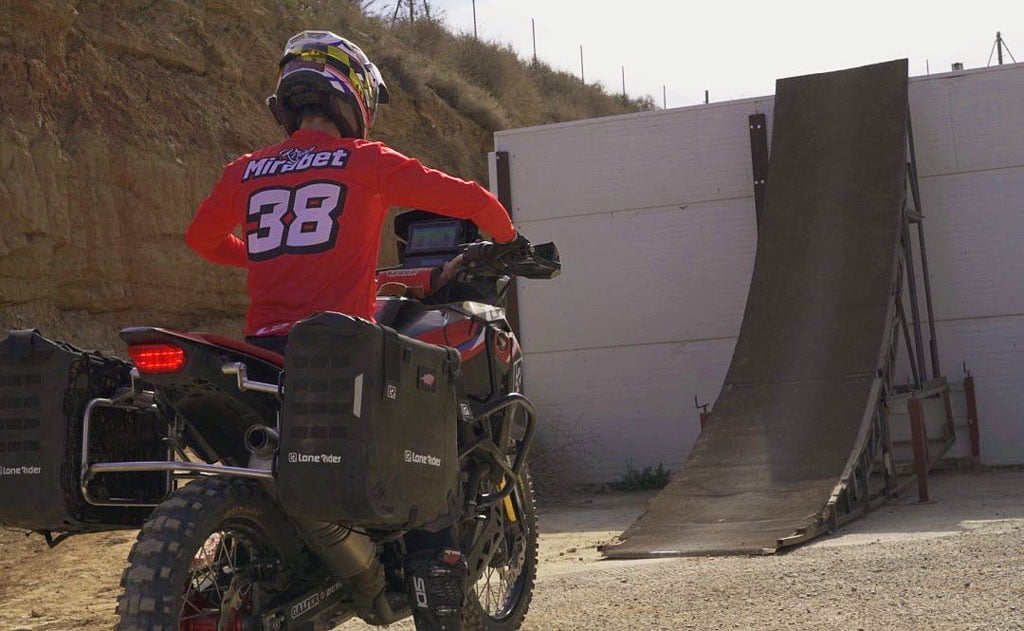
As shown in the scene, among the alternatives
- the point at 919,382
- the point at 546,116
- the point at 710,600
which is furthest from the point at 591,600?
the point at 546,116

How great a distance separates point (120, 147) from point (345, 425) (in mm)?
13549

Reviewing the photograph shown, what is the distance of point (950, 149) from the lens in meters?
15.1

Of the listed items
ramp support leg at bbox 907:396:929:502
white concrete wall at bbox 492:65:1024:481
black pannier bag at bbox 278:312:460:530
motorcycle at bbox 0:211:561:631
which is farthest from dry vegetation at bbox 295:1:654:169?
black pannier bag at bbox 278:312:460:530

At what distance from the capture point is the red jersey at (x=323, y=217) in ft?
15.1

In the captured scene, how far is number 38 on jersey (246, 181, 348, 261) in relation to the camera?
458cm

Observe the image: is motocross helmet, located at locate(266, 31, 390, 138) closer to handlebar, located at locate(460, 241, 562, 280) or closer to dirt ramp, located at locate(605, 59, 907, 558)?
handlebar, located at locate(460, 241, 562, 280)

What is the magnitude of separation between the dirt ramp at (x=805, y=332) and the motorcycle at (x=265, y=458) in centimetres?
425

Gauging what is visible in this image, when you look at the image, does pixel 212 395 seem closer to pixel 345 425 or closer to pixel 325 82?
pixel 345 425

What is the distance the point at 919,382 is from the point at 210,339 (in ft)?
34.7

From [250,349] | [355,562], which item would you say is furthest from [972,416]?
[250,349]

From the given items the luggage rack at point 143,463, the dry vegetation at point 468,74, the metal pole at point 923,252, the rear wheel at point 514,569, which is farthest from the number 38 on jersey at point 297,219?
the dry vegetation at point 468,74

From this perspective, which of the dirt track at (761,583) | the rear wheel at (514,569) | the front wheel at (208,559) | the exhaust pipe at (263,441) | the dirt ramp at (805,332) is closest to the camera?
the front wheel at (208,559)

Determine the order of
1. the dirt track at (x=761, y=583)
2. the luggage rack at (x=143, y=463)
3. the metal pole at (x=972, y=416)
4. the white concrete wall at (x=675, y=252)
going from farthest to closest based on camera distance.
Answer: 1. the white concrete wall at (x=675, y=252)
2. the metal pole at (x=972, y=416)
3. the dirt track at (x=761, y=583)
4. the luggage rack at (x=143, y=463)

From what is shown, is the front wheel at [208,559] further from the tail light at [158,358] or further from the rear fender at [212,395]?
the tail light at [158,358]
